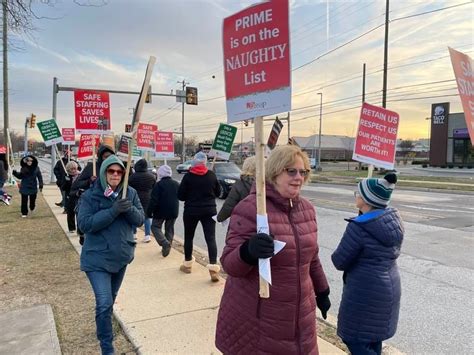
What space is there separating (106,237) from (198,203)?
7.98 feet

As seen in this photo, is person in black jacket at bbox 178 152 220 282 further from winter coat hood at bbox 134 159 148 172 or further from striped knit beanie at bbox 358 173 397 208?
striped knit beanie at bbox 358 173 397 208

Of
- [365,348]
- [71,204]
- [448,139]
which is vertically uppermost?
[448,139]

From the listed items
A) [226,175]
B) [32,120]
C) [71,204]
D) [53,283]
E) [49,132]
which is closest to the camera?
[53,283]

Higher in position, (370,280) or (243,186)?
(243,186)

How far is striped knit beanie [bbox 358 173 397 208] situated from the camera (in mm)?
3033

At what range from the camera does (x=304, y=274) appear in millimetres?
2465

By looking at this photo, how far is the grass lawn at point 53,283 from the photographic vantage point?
412 centimetres

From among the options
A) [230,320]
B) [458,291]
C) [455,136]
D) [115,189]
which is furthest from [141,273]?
[455,136]

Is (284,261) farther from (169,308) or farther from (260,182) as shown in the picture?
(169,308)

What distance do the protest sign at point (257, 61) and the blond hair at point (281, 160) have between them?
0.86 feet

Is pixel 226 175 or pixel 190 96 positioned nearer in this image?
pixel 226 175

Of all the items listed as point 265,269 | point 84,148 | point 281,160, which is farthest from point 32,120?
point 265,269

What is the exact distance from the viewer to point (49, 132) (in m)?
15.3

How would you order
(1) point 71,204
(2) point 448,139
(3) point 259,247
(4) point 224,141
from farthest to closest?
(2) point 448,139, (4) point 224,141, (1) point 71,204, (3) point 259,247
